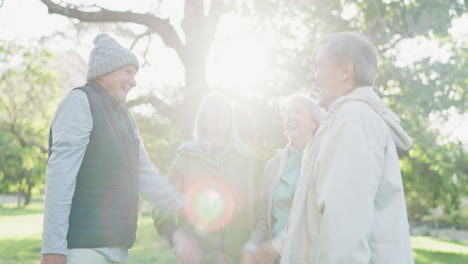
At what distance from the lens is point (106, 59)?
310 centimetres

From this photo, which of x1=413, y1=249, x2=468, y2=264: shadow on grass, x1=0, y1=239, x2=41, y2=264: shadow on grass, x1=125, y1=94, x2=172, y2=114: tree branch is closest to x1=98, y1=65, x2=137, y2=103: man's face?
x1=125, y1=94, x2=172, y2=114: tree branch

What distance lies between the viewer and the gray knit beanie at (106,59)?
3090mm

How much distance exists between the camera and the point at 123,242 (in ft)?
9.78

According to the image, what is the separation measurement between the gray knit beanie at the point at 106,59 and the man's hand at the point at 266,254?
162 cm

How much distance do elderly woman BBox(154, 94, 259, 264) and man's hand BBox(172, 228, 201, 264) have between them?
0.35 feet

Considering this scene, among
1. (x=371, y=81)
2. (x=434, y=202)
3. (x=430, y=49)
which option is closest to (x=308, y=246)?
(x=371, y=81)

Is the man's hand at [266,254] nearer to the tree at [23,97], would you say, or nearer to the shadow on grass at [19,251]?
the shadow on grass at [19,251]

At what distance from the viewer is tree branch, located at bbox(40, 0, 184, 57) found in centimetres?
958

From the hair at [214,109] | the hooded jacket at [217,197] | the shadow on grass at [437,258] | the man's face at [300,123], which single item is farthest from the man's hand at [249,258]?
the shadow on grass at [437,258]

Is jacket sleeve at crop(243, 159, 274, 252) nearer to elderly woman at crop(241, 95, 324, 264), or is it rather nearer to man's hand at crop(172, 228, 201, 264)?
elderly woman at crop(241, 95, 324, 264)

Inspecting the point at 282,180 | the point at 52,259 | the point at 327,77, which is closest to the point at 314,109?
the point at 282,180

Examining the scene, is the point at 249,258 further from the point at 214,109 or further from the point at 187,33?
the point at 187,33

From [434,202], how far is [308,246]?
2190 centimetres

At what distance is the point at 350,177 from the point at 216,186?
1.86 m
